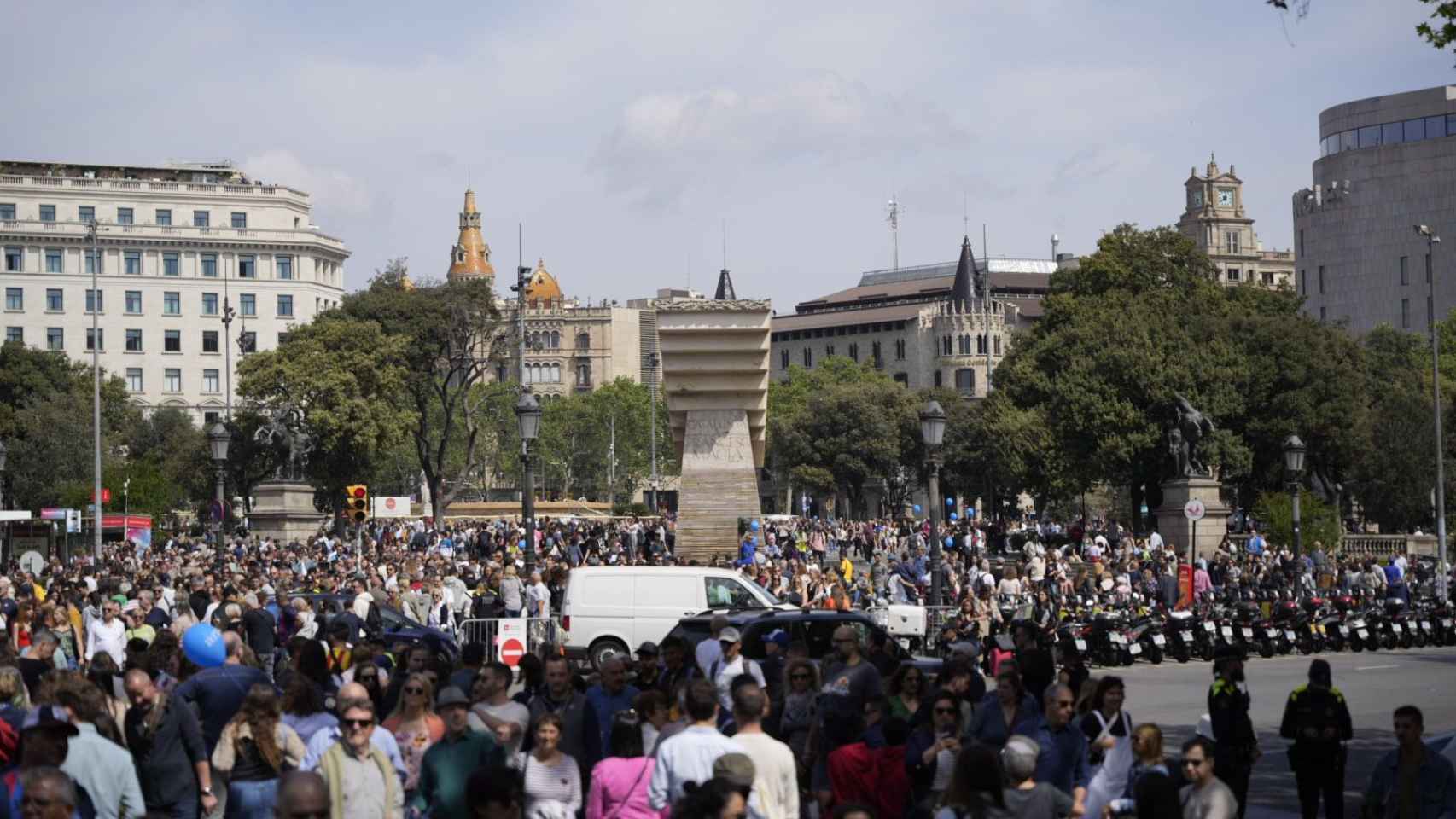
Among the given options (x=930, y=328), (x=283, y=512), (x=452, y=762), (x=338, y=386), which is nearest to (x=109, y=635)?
(x=452, y=762)

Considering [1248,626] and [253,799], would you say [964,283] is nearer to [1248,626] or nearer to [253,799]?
[1248,626]

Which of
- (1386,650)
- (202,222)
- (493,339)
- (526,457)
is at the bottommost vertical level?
(1386,650)

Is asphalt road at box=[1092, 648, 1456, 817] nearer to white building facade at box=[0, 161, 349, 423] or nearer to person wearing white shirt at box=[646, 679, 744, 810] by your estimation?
person wearing white shirt at box=[646, 679, 744, 810]

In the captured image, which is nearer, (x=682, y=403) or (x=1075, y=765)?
(x=1075, y=765)

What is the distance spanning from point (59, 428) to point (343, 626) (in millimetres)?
66846

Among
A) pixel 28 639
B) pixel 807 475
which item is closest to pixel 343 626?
pixel 28 639

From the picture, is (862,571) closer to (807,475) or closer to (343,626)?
(343,626)

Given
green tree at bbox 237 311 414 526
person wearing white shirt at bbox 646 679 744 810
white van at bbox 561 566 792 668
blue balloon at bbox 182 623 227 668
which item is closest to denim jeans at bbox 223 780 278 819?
person wearing white shirt at bbox 646 679 744 810

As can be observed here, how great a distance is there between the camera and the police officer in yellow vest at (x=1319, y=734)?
42.1 feet

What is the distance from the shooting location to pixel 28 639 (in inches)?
685

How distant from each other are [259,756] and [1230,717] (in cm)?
639

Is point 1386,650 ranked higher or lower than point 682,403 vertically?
lower

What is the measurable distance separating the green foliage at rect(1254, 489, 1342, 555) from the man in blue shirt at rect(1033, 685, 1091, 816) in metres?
36.0

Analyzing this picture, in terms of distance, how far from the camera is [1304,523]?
1866 inches
